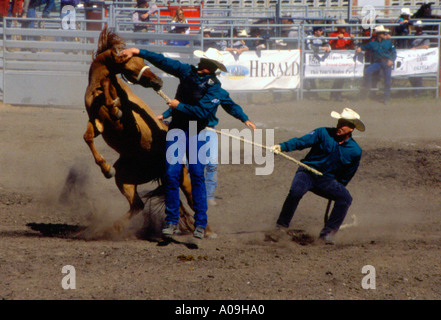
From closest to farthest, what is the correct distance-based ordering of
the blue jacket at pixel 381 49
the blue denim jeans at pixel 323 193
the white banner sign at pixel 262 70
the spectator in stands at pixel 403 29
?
the blue denim jeans at pixel 323 193
the white banner sign at pixel 262 70
the blue jacket at pixel 381 49
the spectator in stands at pixel 403 29

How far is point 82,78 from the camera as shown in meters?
14.2

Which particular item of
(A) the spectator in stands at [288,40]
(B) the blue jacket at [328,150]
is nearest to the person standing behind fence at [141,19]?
(A) the spectator in stands at [288,40]

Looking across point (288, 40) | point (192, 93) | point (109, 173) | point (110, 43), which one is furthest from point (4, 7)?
point (192, 93)

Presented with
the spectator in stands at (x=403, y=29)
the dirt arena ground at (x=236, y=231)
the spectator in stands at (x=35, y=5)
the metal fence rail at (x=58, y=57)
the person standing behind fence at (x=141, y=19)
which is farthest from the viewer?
the spectator in stands at (x=403, y=29)

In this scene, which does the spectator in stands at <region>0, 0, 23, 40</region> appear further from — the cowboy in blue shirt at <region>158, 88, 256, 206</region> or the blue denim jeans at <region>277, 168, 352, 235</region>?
the blue denim jeans at <region>277, 168, 352, 235</region>

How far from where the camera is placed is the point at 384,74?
15562 mm

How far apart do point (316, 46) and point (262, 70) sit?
1634 millimetres

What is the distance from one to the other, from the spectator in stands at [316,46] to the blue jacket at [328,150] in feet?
29.9

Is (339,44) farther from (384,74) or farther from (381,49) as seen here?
(384,74)

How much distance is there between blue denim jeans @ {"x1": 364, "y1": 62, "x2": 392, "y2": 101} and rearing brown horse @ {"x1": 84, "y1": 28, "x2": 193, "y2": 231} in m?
10.2

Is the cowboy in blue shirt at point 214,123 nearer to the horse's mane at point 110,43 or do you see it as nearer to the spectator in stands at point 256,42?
the horse's mane at point 110,43

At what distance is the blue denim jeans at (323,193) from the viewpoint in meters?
6.35

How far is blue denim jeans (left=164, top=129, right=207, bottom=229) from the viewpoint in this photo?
601 cm
